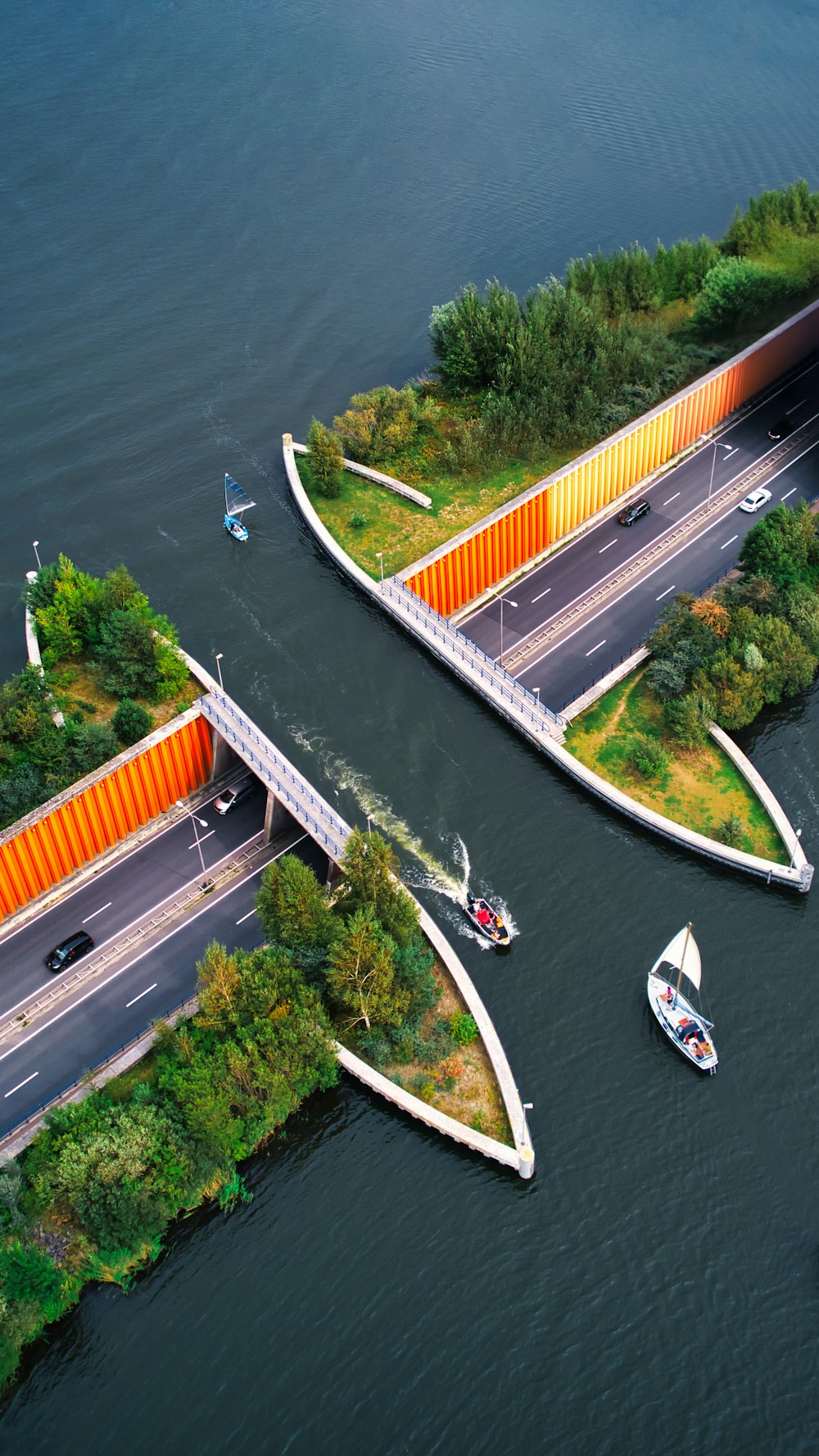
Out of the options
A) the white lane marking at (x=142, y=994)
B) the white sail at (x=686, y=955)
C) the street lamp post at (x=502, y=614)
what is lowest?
the white sail at (x=686, y=955)

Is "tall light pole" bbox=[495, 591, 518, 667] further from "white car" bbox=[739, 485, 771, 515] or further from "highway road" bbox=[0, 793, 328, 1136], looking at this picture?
"white car" bbox=[739, 485, 771, 515]

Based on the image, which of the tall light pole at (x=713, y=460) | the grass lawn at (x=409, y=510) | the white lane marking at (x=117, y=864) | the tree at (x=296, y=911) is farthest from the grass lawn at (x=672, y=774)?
the tree at (x=296, y=911)

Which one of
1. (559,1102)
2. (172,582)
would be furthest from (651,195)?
(559,1102)

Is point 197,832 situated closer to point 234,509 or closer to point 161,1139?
point 161,1139

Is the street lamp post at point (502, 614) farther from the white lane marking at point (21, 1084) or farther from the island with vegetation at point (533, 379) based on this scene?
the white lane marking at point (21, 1084)

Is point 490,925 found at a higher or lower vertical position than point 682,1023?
higher

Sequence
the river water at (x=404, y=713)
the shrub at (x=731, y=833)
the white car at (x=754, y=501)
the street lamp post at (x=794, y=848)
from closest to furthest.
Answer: the river water at (x=404, y=713), the street lamp post at (x=794, y=848), the shrub at (x=731, y=833), the white car at (x=754, y=501)

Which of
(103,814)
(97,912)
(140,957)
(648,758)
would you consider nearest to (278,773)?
(103,814)
